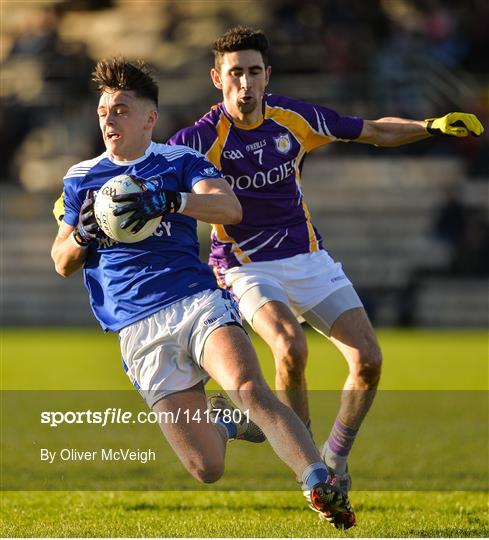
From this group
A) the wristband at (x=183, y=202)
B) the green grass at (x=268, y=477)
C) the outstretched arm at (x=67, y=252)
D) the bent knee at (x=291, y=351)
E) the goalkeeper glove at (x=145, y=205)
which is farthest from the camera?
the bent knee at (x=291, y=351)

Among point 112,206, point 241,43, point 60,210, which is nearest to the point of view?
point 112,206

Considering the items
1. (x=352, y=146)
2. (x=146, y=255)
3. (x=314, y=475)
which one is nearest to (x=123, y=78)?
(x=146, y=255)

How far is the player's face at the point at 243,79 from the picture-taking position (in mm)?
7277

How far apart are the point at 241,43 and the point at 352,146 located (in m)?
16.9

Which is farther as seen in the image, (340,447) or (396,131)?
(396,131)

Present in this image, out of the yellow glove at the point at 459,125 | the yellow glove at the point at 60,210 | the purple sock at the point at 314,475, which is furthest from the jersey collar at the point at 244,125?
the purple sock at the point at 314,475

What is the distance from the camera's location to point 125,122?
20.6ft

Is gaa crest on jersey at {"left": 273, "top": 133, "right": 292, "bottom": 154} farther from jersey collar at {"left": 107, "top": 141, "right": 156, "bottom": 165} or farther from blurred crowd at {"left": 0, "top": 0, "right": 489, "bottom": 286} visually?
blurred crowd at {"left": 0, "top": 0, "right": 489, "bottom": 286}

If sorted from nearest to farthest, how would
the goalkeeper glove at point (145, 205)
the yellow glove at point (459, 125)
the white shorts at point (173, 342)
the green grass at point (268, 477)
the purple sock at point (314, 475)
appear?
the purple sock at point (314, 475) → the goalkeeper glove at point (145, 205) → the white shorts at point (173, 342) → the green grass at point (268, 477) → the yellow glove at point (459, 125)

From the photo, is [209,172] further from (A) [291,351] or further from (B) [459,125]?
(B) [459,125]

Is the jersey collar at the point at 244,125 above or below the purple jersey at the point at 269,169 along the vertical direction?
above

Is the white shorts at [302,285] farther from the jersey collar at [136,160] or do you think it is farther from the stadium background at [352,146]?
the stadium background at [352,146]

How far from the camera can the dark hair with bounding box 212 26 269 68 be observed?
729 centimetres

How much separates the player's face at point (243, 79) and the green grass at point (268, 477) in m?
2.33
